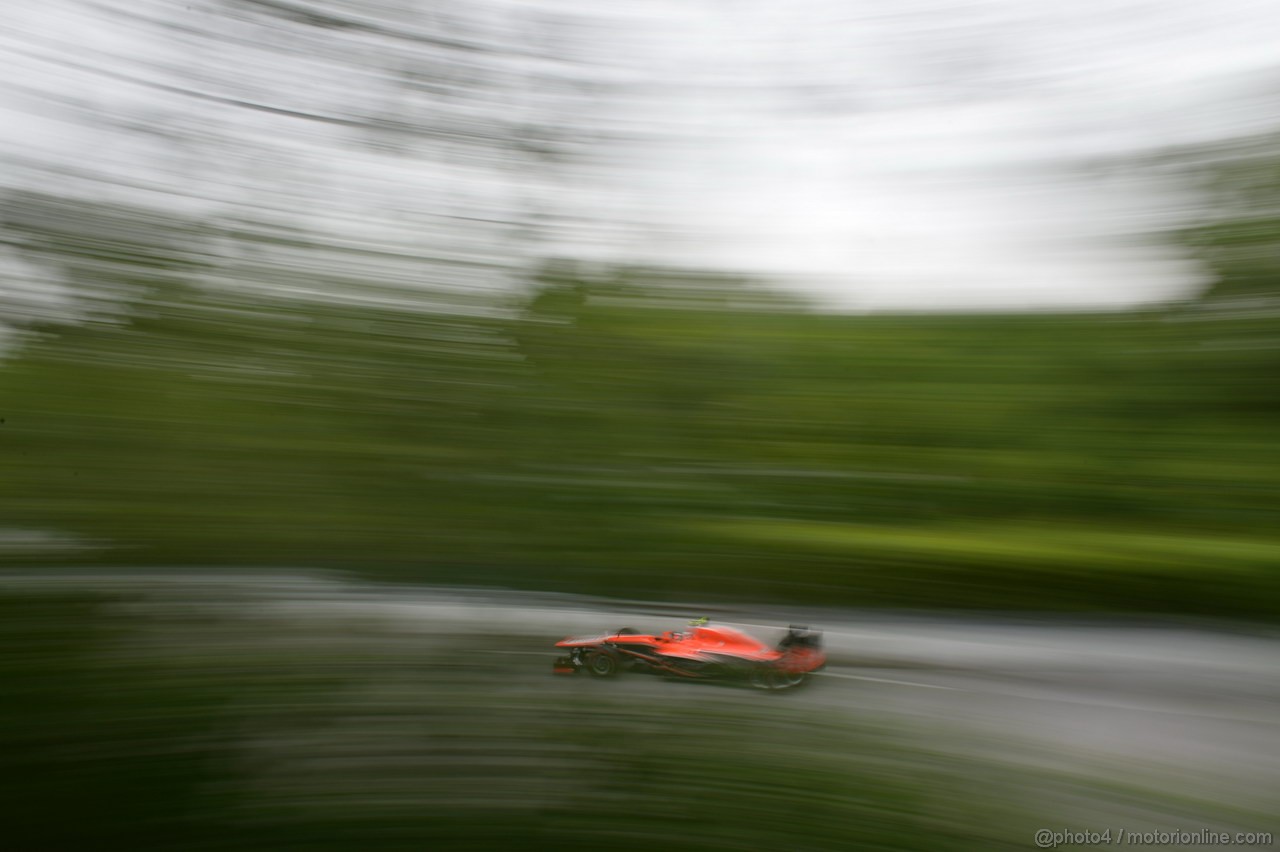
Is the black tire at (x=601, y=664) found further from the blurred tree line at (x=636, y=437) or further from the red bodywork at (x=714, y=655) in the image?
the blurred tree line at (x=636, y=437)

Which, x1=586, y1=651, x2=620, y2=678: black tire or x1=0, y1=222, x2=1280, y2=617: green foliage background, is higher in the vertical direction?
x1=0, y1=222, x2=1280, y2=617: green foliage background

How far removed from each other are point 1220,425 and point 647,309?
0.80 metres

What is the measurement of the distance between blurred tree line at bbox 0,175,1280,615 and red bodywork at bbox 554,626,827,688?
0.07 metres

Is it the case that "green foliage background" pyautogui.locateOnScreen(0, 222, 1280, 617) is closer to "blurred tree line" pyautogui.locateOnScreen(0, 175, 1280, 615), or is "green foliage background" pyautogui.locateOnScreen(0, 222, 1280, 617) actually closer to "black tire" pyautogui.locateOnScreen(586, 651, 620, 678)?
"blurred tree line" pyautogui.locateOnScreen(0, 175, 1280, 615)

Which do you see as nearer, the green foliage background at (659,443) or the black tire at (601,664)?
the green foliage background at (659,443)

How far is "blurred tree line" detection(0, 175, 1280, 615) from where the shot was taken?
1.12m

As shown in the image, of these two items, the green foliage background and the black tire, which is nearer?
the green foliage background

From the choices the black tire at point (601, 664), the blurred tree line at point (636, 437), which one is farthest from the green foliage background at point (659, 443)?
the black tire at point (601, 664)

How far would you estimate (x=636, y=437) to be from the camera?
1235mm

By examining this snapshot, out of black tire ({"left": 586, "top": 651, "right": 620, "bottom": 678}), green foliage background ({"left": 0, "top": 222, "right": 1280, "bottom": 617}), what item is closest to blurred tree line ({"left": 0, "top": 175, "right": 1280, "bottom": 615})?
green foliage background ({"left": 0, "top": 222, "right": 1280, "bottom": 617})

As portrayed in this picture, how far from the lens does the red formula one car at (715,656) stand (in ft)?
A: 3.98

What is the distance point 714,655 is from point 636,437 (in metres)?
0.34

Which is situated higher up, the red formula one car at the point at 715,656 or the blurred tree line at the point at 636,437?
the blurred tree line at the point at 636,437

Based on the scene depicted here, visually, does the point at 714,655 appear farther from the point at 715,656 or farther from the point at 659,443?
the point at 659,443
